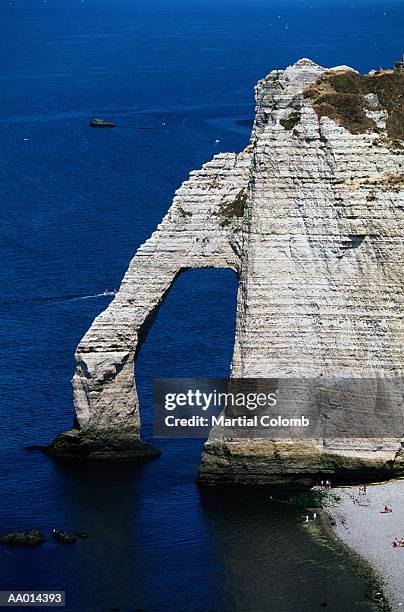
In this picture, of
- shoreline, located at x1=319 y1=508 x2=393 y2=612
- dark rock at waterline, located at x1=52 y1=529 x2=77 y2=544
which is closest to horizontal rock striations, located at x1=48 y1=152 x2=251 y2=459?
dark rock at waterline, located at x1=52 y1=529 x2=77 y2=544

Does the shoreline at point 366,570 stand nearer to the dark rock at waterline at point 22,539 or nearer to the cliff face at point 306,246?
the cliff face at point 306,246

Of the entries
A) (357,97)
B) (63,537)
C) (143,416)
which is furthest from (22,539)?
(357,97)

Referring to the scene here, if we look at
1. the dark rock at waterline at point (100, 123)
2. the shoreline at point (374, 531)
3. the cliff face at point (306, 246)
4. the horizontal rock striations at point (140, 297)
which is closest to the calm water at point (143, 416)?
the shoreline at point (374, 531)

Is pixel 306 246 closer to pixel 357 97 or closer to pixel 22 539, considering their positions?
pixel 357 97

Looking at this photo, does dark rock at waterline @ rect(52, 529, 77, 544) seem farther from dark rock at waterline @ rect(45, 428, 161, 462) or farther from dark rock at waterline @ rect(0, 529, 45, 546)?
dark rock at waterline @ rect(45, 428, 161, 462)

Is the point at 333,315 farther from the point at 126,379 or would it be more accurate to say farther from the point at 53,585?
the point at 53,585

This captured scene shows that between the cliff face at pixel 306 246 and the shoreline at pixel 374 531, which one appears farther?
the cliff face at pixel 306 246
